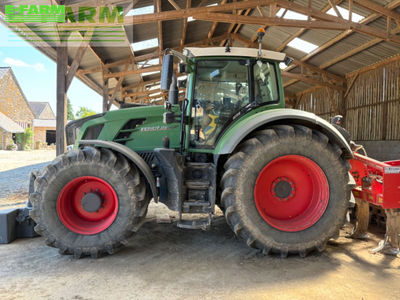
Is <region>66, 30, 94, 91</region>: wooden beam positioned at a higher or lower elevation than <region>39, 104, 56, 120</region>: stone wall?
lower

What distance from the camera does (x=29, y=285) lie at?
7.76ft

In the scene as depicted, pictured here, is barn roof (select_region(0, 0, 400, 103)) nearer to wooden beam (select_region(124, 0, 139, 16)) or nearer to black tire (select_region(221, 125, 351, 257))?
wooden beam (select_region(124, 0, 139, 16))

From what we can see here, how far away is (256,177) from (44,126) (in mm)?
39817

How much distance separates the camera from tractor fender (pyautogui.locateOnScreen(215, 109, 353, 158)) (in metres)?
2.91

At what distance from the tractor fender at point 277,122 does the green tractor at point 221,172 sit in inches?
0.4

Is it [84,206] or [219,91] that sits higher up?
[219,91]

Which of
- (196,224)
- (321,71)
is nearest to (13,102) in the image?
(321,71)

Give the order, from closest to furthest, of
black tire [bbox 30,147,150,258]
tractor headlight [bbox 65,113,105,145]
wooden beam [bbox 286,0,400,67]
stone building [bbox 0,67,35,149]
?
black tire [bbox 30,147,150,258]
tractor headlight [bbox 65,113,105,145]
wooden beam [bbox 286,0,400,67]
stone building [bbox 0,67,35,149]

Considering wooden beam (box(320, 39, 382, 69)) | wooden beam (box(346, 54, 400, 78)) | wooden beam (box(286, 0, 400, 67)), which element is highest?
wooden beam (box(286, 0, 400, 67))

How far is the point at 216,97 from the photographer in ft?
11.0

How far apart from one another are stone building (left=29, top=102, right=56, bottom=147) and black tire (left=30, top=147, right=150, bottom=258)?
1299 inches

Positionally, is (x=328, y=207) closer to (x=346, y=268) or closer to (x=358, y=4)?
(x=346, y=268)

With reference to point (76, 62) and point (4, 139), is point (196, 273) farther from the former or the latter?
point (4, 139)

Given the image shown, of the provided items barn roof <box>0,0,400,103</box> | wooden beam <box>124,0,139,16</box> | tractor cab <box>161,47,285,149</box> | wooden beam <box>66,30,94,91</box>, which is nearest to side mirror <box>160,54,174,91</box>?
tractor cab <box>161,47,285,149</box>
